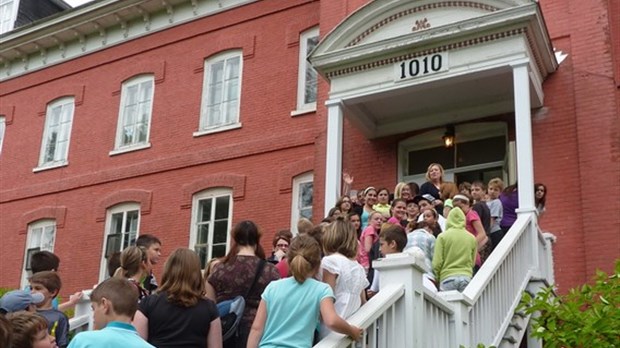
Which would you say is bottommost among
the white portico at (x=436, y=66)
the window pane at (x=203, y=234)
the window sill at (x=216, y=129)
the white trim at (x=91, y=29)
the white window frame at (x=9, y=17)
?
the window pane at (x=203, y=234)

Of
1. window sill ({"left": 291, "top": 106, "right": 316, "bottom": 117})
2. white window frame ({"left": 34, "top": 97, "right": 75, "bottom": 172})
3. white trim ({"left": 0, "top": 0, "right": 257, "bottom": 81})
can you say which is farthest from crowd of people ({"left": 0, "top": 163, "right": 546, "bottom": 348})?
white window frame ({"left": 34, "top": 97, "right": 75, "bottom": 172})

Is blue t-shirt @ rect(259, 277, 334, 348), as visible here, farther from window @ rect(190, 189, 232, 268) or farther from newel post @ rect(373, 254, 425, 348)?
window @ rect(190, 189, 232, 268)

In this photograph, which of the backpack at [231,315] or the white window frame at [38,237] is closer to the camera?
the backpack at [231,315]

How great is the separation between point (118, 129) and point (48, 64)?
3.40 meters

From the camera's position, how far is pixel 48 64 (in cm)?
1934

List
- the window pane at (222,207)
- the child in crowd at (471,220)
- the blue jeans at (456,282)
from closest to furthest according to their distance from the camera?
the blue jeans at (456,282) < the child in crowd at (471,220) < the window pane at (222,207)

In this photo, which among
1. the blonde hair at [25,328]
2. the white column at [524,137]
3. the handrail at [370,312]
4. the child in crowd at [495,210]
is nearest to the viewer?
the blonde hair at [25,328]

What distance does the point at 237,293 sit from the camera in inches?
202

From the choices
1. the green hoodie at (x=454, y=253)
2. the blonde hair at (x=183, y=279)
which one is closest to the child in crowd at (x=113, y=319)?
the blonde hair at (x=183, y=279)

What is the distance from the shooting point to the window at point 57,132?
18683 millimetres

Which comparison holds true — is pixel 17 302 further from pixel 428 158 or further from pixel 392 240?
pixel 428 158

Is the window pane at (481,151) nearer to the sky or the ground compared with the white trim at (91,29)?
nearer to the ground

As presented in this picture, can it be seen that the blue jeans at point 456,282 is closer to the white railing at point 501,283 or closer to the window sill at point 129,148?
the white railing at point 501,283

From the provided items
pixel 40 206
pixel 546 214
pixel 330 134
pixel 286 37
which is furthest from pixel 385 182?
pixel 40 206
